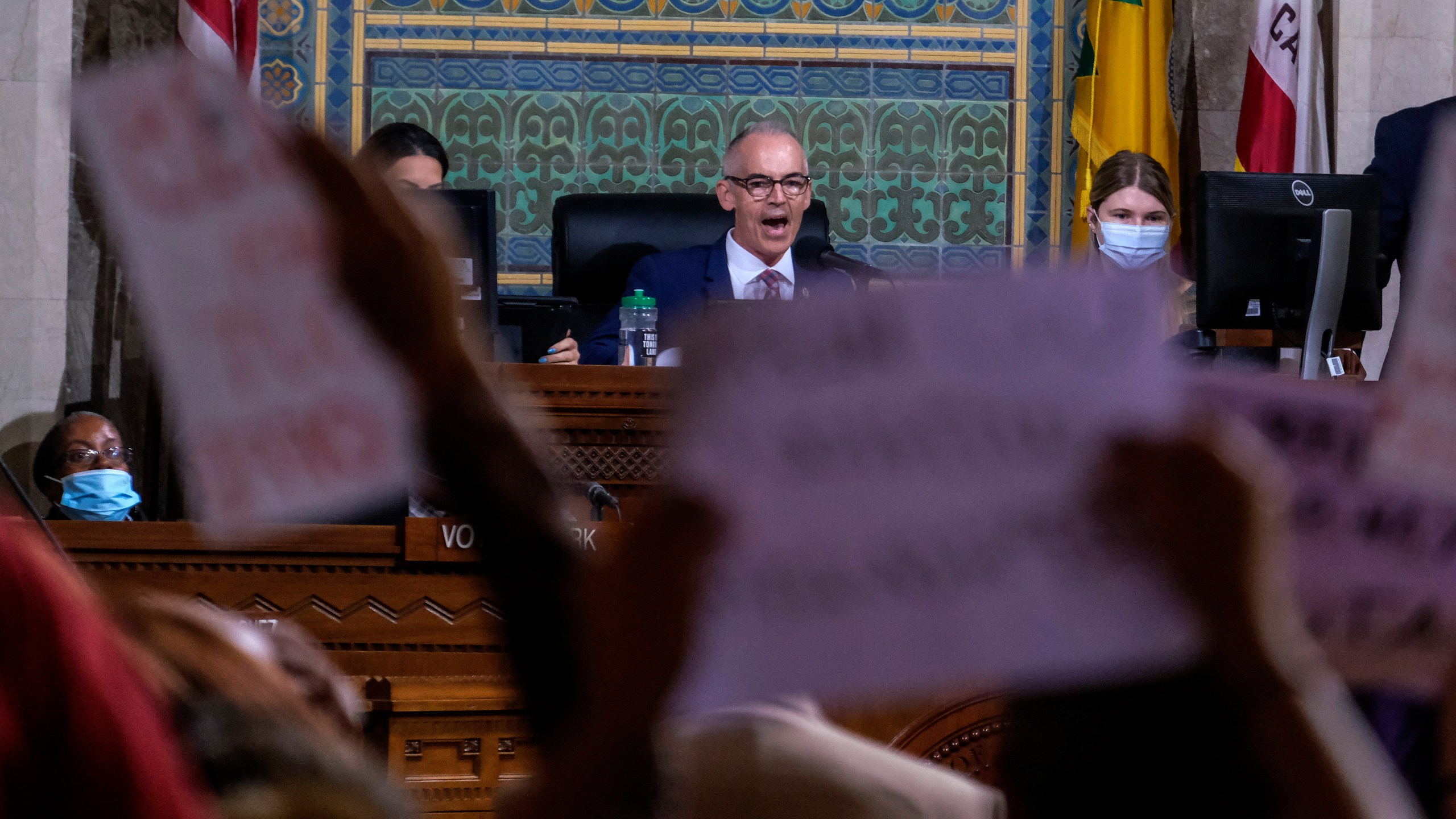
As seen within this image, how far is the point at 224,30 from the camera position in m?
4.68

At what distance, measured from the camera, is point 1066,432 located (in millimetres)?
388

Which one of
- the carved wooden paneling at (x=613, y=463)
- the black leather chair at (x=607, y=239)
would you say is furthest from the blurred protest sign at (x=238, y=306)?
the black leather chair at (x=607, y=239)

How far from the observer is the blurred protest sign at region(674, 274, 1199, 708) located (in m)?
0.38

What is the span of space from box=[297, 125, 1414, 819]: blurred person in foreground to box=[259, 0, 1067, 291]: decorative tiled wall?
15.8ft

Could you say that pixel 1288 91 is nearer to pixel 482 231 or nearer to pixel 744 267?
pixel 744 267

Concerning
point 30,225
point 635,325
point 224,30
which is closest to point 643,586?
point 635,325

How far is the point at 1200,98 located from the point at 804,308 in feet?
17.2

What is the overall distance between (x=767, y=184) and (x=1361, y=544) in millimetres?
3419

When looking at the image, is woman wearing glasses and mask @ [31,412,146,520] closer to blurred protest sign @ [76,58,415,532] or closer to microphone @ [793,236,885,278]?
microphone @ [793,236,885,278]

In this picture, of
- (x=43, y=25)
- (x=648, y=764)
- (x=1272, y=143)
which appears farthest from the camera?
(x=1272, y=143)

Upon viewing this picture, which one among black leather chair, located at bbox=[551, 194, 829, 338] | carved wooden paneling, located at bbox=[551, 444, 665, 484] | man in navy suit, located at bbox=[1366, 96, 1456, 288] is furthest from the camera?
black leather chair, located at bbox=[551, 194, 829, 338]

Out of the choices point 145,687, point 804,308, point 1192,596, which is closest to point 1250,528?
point 1192,596

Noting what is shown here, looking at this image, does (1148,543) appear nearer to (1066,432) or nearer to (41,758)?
(1066,432)

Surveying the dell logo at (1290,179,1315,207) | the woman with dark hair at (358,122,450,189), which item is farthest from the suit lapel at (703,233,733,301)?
the dell logo at (1290,179,1315,207)
